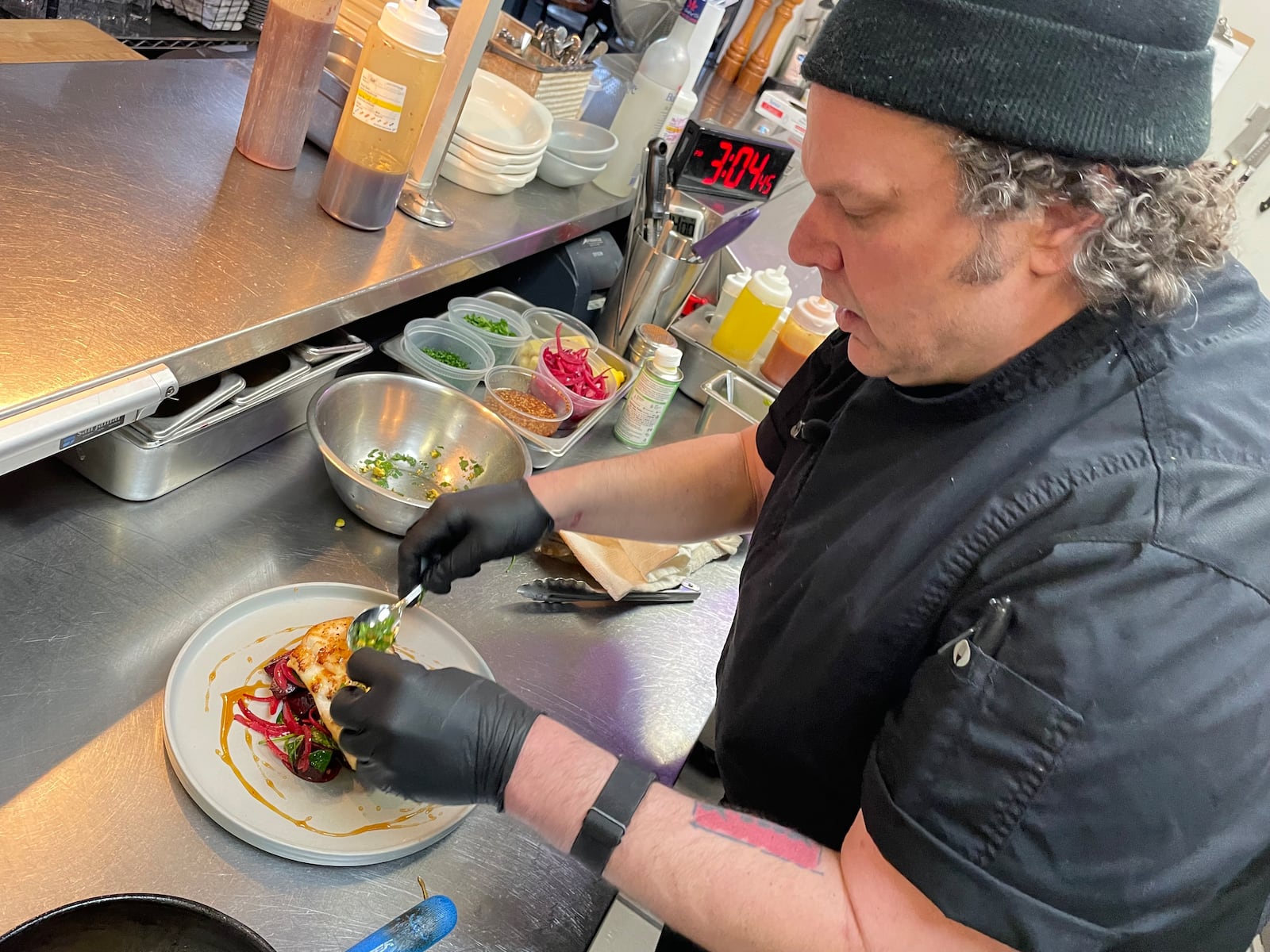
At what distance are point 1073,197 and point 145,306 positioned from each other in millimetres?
1057

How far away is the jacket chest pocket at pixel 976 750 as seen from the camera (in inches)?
28.4

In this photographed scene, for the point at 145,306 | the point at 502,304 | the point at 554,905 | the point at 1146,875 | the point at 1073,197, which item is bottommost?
the point at 554,905

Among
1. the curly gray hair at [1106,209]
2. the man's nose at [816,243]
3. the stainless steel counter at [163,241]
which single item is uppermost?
the curly gray hair at [1106,209]

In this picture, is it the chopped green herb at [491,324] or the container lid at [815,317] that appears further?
the container lid at [815,317]

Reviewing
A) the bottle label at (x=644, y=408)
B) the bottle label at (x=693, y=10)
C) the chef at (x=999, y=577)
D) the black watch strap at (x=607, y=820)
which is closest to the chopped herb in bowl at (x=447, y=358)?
the bottle label at (x=644, y=408)

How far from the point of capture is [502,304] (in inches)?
76.9

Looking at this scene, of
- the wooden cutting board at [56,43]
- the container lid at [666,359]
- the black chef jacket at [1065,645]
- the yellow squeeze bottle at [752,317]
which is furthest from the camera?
the yellow squeeze bottle at [752,317]

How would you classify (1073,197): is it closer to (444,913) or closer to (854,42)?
(854,42)

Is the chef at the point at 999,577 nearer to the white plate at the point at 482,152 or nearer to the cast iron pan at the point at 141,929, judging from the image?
the cast iron pan at the point at 141,929

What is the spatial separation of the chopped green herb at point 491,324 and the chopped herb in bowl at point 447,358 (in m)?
0.09

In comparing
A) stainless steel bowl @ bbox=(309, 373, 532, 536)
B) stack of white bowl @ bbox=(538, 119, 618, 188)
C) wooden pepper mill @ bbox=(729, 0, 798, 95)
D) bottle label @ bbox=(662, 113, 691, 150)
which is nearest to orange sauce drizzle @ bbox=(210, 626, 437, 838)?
stainless steel bowl @ bbox=(309, 373, 532, 536)

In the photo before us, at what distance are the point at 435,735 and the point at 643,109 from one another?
1.73 metres

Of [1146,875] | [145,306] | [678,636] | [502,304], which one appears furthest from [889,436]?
[502,304]

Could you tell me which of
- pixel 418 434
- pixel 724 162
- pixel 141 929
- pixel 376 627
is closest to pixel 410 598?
pixel 376 627
